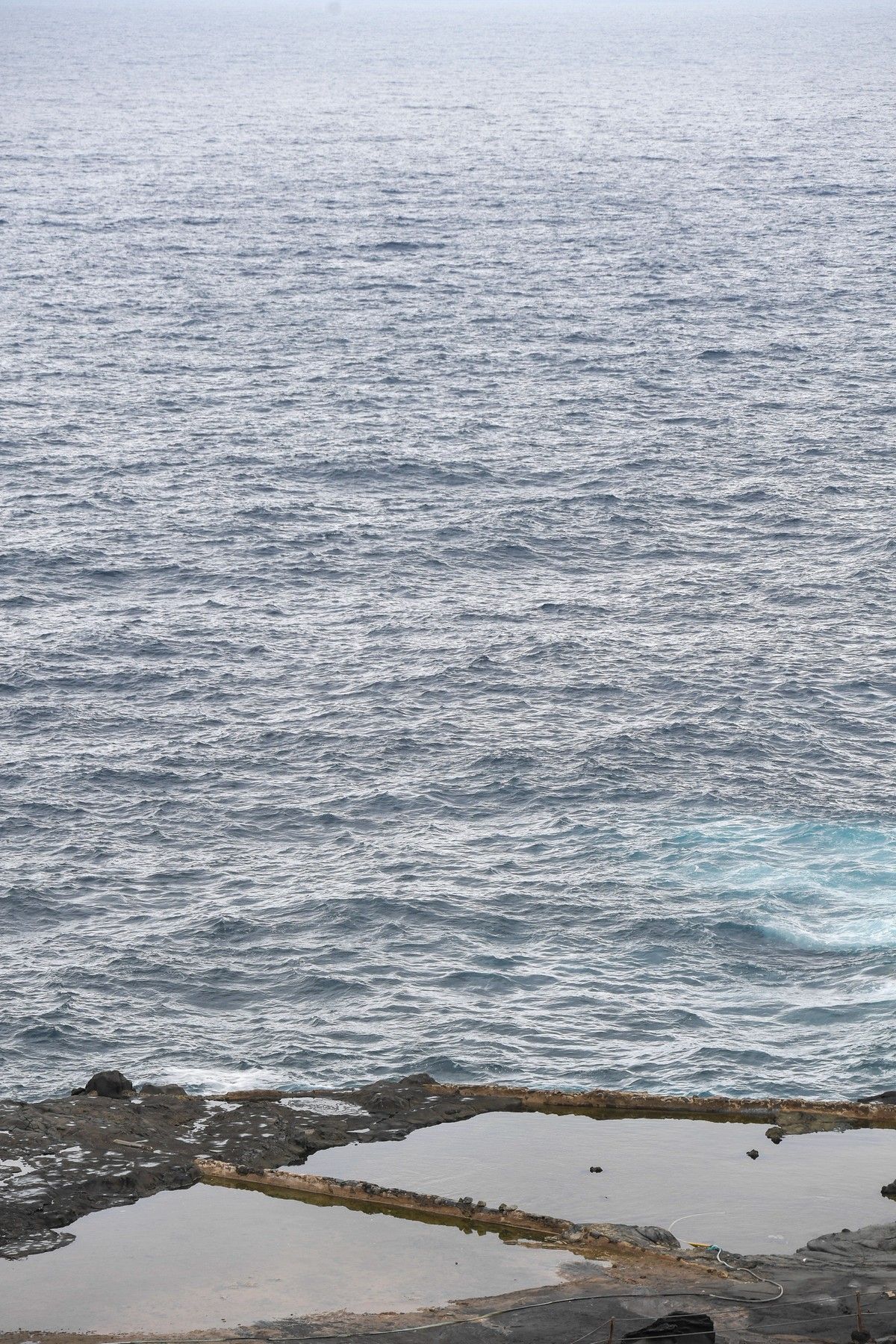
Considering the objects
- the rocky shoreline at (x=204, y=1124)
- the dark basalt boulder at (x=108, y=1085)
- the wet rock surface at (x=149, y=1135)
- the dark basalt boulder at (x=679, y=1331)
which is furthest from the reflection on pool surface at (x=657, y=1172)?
the dark basalt boulder at (x=679, y=1331)

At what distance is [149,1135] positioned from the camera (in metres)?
57.2

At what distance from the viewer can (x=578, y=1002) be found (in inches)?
2835

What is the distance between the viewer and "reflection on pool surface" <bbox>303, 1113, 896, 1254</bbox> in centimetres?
5250

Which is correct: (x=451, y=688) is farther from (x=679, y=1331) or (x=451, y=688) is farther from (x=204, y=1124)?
(x=679, y=1331)

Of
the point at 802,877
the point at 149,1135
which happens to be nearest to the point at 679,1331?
the point at 149,1135

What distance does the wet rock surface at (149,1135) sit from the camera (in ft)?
173

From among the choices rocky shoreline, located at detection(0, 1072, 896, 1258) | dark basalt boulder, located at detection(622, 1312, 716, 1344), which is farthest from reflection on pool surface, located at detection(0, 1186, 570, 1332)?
dark basalt boulder, located at detection(622, 1312, 716, 1344)

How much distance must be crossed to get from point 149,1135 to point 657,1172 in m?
17.4

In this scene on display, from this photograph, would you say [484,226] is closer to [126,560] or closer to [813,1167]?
[126,560]

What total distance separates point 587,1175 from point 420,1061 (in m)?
14.2

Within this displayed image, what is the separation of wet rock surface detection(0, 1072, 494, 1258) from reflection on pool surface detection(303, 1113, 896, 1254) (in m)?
1.34

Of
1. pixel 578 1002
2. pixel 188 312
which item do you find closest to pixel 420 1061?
pixel 578 1002

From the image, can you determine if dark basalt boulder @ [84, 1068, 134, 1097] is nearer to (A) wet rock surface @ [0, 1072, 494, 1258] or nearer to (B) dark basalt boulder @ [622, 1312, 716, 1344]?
(A) wet rock surface @ [0, 1072, 494, 1258]

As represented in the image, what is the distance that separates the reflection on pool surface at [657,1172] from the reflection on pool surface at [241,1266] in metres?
3.55
